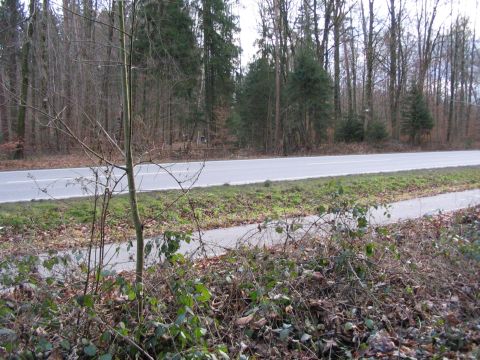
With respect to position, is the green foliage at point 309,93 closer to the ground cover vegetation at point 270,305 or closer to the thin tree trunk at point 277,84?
the thin tree trunk at point 277,84

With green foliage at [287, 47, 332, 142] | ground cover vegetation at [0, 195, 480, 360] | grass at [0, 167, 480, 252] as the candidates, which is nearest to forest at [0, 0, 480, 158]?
green foliage at [287, 47, 332, 142]

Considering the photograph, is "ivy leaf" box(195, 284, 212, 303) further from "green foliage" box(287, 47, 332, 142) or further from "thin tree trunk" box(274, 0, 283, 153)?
"green foliage" box(287, 47, 332, 142)

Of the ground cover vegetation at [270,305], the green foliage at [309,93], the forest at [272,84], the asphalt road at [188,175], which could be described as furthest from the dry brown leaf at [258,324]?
the green foliage at [309,93]

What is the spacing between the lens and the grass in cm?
743

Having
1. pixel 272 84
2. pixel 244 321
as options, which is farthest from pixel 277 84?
pixel 244 321

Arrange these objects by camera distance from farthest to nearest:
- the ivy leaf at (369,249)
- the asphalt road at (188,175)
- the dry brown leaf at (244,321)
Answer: the asphalt road at (188,175)
the ivy leaf at (369,249)
the dry brown leaf at (244,321)

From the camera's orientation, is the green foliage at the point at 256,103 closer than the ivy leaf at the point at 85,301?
No

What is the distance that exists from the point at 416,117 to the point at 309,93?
12314 millimetres

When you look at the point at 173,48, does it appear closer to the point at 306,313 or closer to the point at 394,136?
the point at 394,136

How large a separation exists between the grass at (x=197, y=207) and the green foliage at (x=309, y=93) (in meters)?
14.7

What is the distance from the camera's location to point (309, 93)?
28.7m

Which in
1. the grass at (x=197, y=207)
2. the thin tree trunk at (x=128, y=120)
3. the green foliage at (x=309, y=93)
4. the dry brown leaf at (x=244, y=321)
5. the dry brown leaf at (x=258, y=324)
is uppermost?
the green foliage at (x=309, y=93)

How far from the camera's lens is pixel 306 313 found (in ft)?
14.5

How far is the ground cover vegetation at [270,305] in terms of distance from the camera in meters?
3.42
